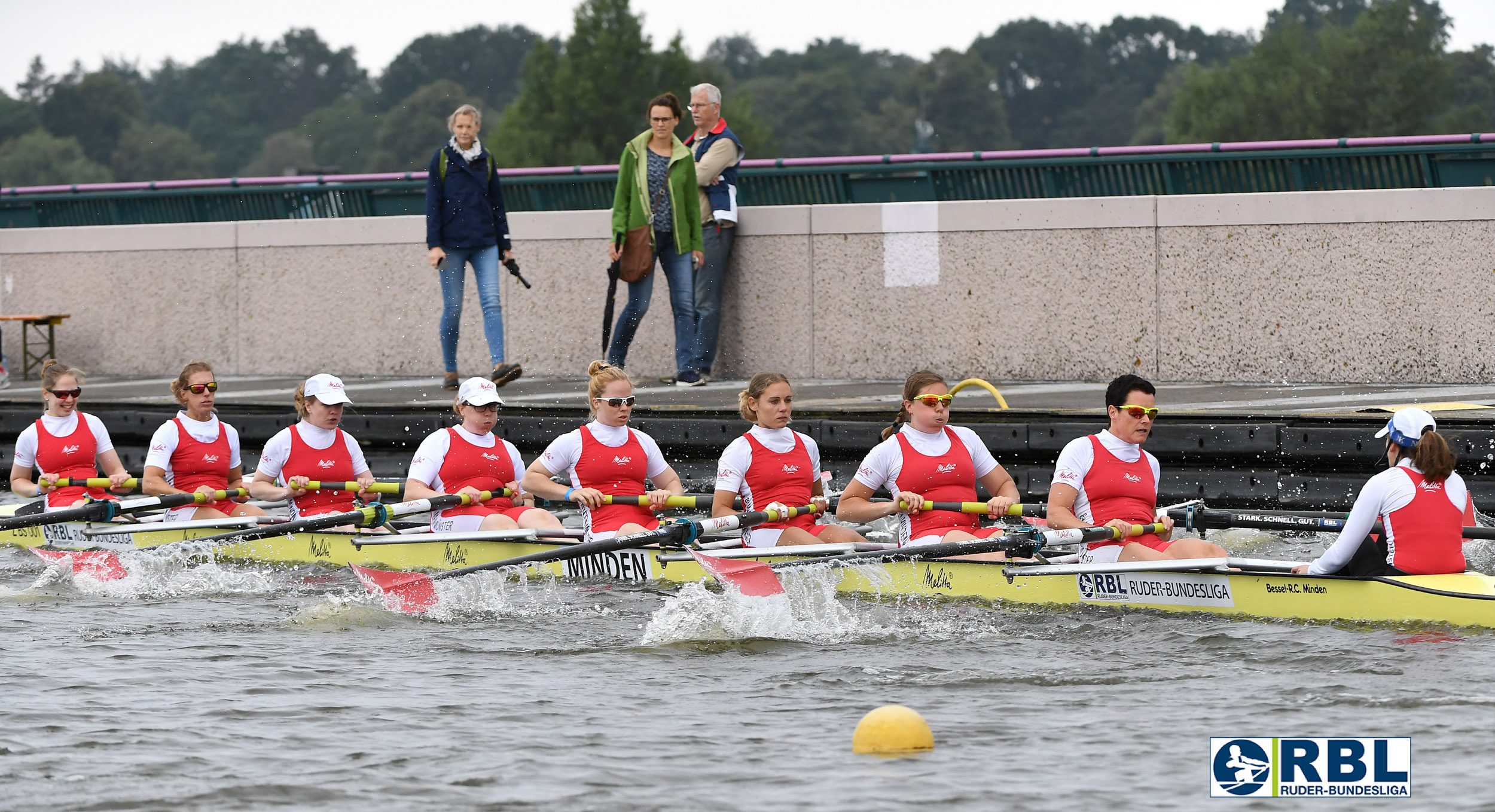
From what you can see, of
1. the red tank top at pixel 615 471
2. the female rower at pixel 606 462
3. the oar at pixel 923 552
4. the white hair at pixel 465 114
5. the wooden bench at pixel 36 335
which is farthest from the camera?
the wooden bench at pixel 36 335

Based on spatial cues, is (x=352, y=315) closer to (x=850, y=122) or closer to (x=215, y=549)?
(x=215, y=549)

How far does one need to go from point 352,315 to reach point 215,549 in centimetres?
700

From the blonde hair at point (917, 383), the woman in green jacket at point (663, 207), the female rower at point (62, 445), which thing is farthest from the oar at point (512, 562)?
the woman in green jacket at point (663, 207)

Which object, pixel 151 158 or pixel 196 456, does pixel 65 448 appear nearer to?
pixel 196 456

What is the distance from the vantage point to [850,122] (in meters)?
112

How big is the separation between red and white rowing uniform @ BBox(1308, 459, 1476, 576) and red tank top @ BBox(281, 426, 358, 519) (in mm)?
5795

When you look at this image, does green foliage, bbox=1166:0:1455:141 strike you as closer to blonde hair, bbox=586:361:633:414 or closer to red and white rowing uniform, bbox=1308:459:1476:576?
blonde hair, bbox=586:361:633:414

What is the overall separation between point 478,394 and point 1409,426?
198 inches

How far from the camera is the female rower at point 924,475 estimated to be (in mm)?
9141

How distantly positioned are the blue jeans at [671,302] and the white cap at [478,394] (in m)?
3.90

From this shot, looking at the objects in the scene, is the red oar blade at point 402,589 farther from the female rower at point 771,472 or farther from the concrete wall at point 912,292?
the concrete wall at point 912,292

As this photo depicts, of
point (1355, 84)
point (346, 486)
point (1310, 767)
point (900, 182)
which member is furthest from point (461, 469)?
point (1355, 84)

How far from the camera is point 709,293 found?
49.7 ft

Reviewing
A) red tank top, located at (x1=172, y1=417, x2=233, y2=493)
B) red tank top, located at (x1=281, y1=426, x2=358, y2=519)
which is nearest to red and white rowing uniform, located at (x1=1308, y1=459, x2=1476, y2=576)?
red tank top, located at (x1=281, y1=426, x2=358, y2=519)
